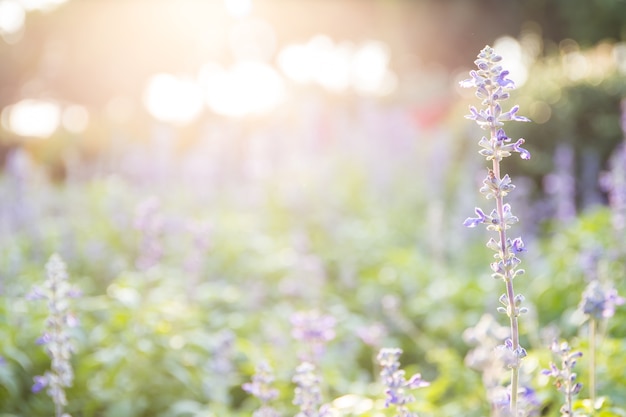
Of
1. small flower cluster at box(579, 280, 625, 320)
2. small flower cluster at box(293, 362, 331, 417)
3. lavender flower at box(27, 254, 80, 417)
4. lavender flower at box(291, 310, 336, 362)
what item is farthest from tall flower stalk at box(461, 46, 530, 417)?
lavender flower at box(27, 254, 80, 417)

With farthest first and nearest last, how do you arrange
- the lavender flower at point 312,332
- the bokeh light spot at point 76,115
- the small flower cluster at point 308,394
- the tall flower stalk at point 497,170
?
the bokeh light spot at point 76,115
the lavender flower at point 312,332
the small flower cluster at point 308,394
the tall flower stalk at point 497,170

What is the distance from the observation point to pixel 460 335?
5.65 m

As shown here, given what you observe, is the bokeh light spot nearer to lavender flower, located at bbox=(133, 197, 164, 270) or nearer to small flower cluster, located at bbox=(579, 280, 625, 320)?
lavender flower, located at bbox=(133, 197, 164, 270)

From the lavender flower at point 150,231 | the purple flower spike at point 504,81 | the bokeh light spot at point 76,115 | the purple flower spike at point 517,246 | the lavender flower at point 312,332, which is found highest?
the bokeh light spot at point 76,115

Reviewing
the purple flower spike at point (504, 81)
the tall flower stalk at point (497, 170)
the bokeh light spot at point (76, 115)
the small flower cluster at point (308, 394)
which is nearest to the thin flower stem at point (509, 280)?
the tall flower stalk at point (497, 170)

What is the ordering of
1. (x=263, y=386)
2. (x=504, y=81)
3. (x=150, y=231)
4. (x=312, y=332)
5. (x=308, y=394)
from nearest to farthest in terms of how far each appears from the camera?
(x=504, y=81) < (x=308, y=394) < (x=263, y=386) < (x=312, y=332) < (x=150, y=231)

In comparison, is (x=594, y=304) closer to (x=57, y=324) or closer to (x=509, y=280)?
(x=509, y=280)

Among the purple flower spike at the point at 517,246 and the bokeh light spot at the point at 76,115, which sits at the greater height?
the bokeh light spot at the point at 76,115

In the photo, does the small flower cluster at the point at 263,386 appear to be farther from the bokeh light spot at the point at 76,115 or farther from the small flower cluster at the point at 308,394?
the bokeh light spot at the point at 76,115

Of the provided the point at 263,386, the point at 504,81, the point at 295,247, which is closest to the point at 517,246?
the point at 504,81

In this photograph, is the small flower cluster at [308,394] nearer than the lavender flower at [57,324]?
Yes

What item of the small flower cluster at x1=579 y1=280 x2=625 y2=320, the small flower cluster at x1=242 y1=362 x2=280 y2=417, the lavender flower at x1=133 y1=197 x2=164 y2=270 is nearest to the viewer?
the small flower cluster at x1=242 y1=362 x2=280 y2=417

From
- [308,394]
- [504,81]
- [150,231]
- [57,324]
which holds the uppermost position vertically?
[150,231]

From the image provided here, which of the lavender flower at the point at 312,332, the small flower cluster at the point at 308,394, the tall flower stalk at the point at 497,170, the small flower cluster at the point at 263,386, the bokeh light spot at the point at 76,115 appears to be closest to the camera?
the tall flower stalk at the point at 497,170
